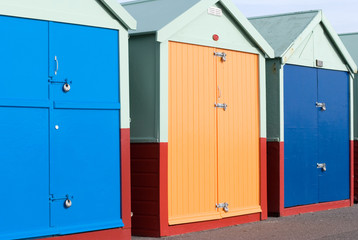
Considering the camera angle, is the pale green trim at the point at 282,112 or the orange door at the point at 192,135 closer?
the orange door at the point at 192,135

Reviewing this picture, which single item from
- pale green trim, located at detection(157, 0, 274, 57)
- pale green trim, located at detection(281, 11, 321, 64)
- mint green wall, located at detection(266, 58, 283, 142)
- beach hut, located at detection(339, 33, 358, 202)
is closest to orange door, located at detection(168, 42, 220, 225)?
pale green trim, located at detection(157, 0, 274, 57)

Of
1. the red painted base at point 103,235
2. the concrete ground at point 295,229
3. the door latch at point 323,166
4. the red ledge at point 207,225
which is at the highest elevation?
the door latch at point 323,166

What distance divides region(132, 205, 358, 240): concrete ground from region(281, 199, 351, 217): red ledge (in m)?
0.15

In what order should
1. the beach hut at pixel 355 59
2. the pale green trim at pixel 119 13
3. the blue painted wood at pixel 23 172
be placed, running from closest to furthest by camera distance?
the blue painted wood at pixel 23 172, the pale green trim at pixel 119 13, the beach hut at pixel 355 59

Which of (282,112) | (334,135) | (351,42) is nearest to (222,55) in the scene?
(282,112)

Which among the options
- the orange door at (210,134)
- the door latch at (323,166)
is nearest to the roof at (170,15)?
the orange door at (210,134)

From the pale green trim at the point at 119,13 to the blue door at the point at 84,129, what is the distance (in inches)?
7.7

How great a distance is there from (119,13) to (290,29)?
198 inches

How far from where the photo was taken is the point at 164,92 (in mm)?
9906

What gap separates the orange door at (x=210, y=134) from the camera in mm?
10164

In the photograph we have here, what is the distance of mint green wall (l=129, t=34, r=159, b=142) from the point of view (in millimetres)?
9922

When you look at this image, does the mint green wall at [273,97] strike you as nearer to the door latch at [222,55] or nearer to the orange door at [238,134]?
the orange door at [238,134]

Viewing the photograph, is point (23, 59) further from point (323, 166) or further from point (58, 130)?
point (323, 166)

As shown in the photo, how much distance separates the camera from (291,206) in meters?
12.7
